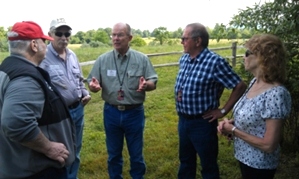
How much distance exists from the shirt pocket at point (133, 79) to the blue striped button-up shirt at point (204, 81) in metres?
0.57

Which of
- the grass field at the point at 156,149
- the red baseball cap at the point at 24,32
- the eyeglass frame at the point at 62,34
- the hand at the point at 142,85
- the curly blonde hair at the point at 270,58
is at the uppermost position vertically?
the red baseball cap at the point at 24,32

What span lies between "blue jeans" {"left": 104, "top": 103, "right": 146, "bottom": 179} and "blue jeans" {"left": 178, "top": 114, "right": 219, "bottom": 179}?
1.75 feet

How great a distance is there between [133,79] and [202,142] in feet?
3.31

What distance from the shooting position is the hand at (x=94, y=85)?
11.4 feet

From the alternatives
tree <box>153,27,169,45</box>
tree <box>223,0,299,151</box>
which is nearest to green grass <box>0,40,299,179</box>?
tree <box>223,0,299,151</box>

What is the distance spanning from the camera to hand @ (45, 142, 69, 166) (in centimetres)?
216

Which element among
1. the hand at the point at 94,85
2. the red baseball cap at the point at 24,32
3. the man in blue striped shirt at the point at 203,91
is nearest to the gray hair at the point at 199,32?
the man in blue striped shirt at the point at 203,91

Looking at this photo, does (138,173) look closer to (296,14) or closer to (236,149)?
(236,149)

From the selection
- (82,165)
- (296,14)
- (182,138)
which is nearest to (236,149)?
(182,138)

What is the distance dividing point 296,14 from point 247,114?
38.9 inches

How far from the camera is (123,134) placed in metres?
3.75

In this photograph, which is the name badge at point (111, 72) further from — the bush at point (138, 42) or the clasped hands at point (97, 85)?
the bush at point (138, 42)

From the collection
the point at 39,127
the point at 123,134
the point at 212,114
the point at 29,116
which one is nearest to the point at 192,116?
the point at 212,114

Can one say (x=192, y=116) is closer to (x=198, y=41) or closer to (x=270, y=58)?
(x=198, y=41)
